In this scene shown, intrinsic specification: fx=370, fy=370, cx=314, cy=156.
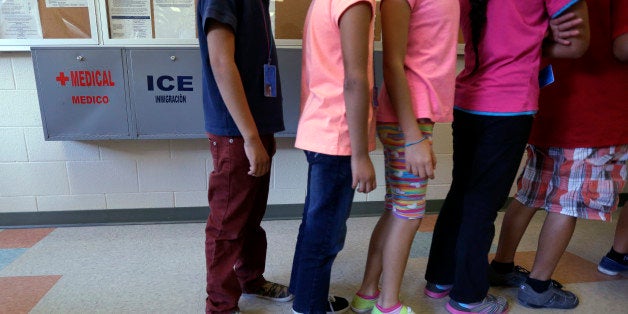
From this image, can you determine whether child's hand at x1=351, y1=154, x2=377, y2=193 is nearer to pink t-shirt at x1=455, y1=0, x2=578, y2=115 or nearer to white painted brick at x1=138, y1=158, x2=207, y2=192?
pink t-shirt at x1=455, y1=0, x2=578, y2=115

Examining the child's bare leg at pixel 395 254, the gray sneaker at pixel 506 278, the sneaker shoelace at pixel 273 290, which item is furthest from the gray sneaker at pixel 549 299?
the sneaker shoelace at pixel 273 290

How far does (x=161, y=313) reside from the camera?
1327 mm

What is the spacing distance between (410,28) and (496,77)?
0.33m

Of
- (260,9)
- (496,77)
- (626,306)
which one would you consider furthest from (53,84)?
(626,306)

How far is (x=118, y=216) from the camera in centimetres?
214

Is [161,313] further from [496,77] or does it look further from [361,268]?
[496,77]

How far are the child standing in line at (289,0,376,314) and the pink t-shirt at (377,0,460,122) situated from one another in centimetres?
14

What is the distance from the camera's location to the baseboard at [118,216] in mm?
2078

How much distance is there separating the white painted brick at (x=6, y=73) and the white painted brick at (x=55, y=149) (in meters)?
0.24

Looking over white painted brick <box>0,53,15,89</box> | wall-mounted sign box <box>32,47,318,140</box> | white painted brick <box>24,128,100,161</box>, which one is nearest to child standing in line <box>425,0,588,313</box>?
wall-mounted sign box <box>32,47,318,140</box>

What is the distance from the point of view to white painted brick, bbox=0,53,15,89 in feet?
6.24

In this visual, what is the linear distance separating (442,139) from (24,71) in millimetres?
2359

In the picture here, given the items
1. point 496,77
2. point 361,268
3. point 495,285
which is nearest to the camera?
point 496,77

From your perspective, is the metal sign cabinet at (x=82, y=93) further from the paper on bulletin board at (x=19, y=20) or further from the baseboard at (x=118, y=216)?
the baseboard at (x=118, y=216)
